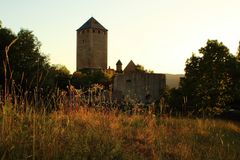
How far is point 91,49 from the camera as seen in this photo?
102 m

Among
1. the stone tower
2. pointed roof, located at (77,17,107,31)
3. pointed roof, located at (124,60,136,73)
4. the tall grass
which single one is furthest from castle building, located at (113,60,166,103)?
pointed roof, located at (77,17,107,31)

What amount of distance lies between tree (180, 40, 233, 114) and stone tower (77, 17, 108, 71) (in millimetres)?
74853

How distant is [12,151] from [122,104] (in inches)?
180

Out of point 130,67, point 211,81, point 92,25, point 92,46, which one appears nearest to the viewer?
point 211,81

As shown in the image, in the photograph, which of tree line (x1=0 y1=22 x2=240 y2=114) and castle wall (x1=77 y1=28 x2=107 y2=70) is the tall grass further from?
castle wall (x1=77 y1=28 x2=107 y2=70)

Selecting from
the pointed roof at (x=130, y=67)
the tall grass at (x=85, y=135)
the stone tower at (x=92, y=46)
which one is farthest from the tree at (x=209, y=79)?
the stone tower at (x=92, y=46)

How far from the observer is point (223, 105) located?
25609 millimetres

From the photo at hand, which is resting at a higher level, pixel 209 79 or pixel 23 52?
→ pixel 23 52

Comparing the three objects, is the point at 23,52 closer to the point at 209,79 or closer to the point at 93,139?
the point at 209,79

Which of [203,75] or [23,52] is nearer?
[203,75]

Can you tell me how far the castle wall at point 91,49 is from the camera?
337 ft

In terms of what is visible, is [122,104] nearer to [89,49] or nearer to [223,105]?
[223,105]

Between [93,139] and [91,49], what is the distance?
3877 inches

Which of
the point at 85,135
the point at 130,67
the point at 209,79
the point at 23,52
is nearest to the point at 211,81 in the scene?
the point at 209,79
